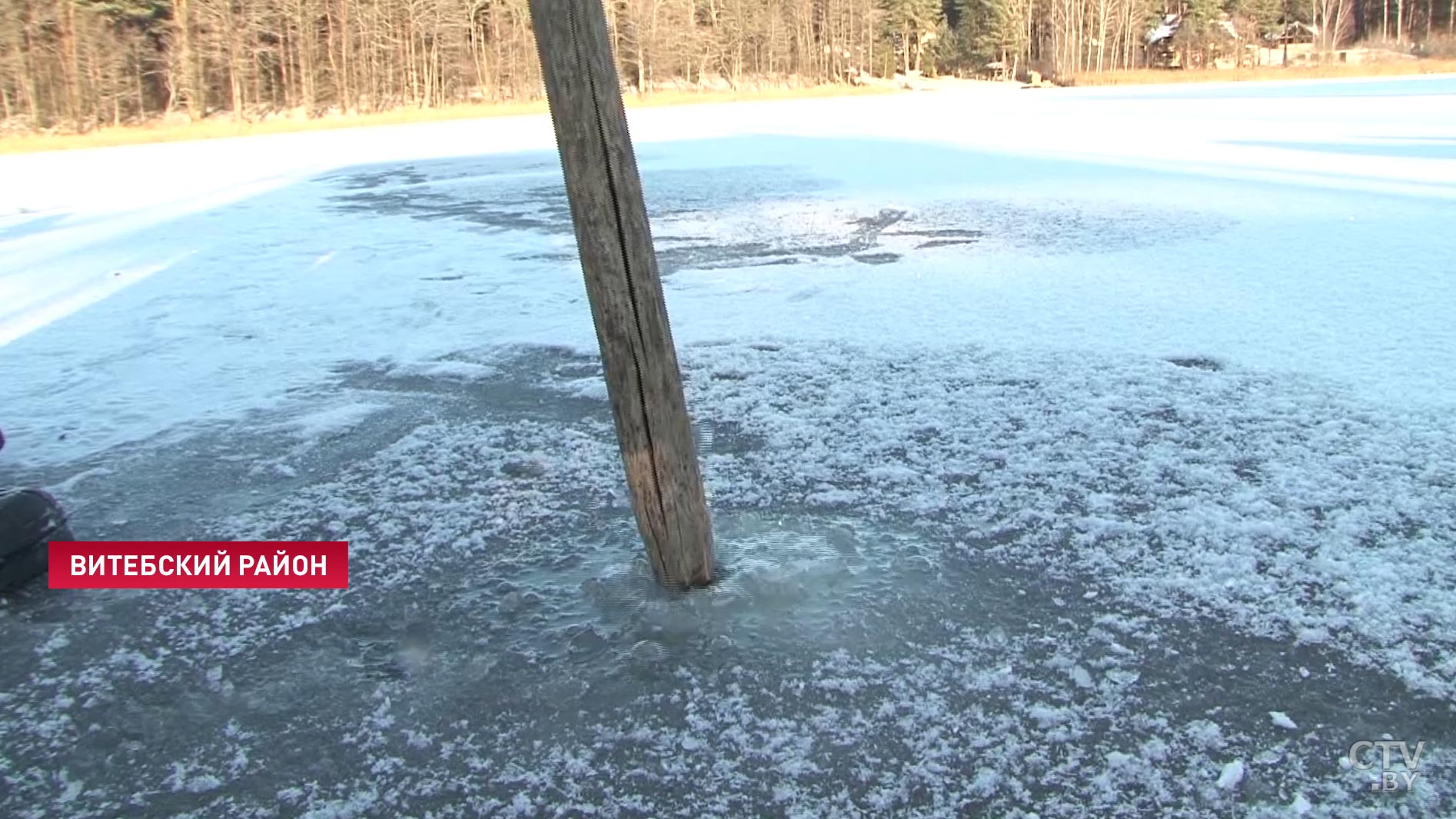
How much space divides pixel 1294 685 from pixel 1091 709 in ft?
1.81

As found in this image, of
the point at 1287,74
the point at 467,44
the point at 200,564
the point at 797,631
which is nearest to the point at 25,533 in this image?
the point at 200,564

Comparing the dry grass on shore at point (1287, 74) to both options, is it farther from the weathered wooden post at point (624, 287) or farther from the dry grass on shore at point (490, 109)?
the weathered wooden post at point (624, 287)

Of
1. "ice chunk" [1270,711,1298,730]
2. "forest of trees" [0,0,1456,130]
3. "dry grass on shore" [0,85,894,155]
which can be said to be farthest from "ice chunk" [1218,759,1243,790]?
"forest of trees" [0,0,1456,130]

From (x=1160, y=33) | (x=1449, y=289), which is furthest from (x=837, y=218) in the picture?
(x=1160, y=33)

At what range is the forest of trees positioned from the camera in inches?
1746

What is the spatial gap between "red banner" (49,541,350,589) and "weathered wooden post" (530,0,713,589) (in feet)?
3.83

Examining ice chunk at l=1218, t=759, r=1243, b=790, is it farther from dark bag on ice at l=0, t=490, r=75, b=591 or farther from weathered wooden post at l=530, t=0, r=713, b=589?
dark bag on ice at l=0, t=490, r=75, b=591

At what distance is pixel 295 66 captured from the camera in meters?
51.7

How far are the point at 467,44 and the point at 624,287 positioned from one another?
58.8 metres

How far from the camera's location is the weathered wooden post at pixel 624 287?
2791mm

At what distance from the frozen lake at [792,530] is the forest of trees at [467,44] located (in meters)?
43.8

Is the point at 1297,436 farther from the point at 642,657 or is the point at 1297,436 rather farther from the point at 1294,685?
the point at 642,657

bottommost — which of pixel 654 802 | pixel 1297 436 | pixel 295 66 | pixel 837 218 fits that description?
pixel 654 802

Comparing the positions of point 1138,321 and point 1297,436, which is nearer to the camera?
point 1297,436
